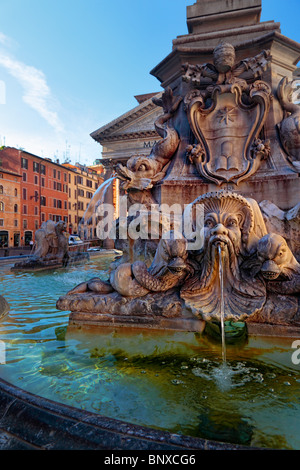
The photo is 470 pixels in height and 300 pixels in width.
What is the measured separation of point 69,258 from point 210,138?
7.56 m

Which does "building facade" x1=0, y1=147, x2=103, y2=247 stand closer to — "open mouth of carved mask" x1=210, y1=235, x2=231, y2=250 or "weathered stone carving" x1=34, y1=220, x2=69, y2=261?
"weathered stone carving" x1=34, y1=220, x2=69, y2=261

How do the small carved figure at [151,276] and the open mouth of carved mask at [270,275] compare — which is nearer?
the open mouth of carved mask at [270,275]

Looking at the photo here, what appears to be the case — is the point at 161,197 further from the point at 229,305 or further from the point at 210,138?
the point at 229,305

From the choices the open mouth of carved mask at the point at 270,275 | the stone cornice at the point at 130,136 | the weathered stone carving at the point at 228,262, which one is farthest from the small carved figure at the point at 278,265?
the stone cornice at the point at 130,136

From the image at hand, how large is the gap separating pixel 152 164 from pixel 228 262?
2.44 meters

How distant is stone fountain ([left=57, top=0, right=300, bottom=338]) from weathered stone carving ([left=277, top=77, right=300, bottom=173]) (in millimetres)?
14

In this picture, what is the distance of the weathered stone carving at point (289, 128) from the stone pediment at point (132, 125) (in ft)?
94.9

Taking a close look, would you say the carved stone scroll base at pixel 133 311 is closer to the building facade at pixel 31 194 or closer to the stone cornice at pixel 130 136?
the stone cornice at pixel 130 136

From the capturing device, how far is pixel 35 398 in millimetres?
1677

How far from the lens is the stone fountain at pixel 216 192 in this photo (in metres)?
3.14

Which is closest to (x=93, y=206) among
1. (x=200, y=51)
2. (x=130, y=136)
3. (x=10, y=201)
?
(x=200, y=51)

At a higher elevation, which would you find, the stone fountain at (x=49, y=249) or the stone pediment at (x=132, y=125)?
the stone pediment at (x=132, y=125)

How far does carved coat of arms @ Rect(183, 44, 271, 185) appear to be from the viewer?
4645mm

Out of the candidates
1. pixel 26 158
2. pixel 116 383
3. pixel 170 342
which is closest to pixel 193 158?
pixel 170 342
